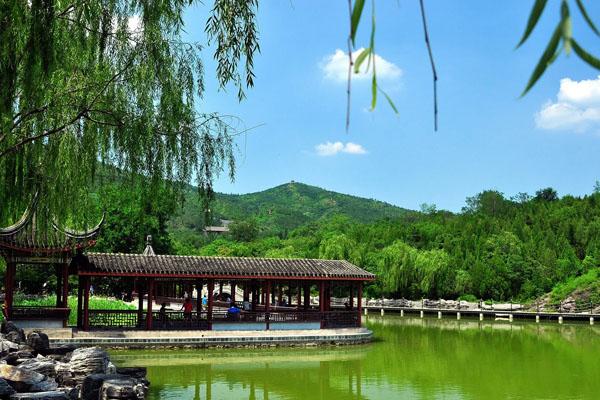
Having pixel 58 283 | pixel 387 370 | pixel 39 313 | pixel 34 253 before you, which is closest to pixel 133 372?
pixel 39 313

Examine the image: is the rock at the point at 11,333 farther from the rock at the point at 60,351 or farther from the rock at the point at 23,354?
the rock at the point at 23,354

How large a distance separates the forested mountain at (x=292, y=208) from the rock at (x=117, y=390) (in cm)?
8804

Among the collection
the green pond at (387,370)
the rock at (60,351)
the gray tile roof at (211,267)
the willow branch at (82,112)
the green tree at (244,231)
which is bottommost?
the green pond at (387,370)

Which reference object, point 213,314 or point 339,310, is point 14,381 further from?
point 339,310

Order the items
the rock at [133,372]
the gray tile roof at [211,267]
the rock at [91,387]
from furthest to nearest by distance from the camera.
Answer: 1. the gray tile roof at [211,267]
2. the rock at [133,372]
3. the rock at [91,387]

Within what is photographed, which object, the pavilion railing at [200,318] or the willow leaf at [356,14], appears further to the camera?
the pavilion railing at [200,318]

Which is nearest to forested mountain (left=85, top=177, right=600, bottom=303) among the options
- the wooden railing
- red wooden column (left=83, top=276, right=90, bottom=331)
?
red wooden column (left=83, top=276, right=90, bottom=331)

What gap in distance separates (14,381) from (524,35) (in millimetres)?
7360

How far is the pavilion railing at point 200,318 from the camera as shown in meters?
14.7

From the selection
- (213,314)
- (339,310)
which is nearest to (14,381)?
(213,314)

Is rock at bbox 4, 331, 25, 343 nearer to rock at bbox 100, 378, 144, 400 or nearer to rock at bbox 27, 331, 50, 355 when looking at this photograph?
rock at bbox 27, 331, 50, 355

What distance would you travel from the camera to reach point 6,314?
13336 mm

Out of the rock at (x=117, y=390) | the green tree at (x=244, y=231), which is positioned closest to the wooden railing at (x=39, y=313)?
the rock at (x=117, y=390)

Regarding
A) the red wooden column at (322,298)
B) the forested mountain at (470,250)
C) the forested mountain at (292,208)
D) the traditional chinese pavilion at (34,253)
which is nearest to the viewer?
the traditional chinese pavilion at (34,253)
